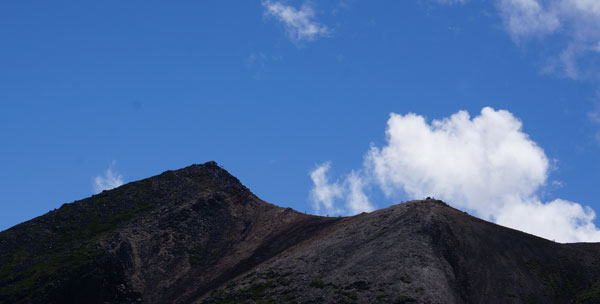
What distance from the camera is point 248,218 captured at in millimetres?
103250

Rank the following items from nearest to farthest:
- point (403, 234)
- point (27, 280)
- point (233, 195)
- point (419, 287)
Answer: point (419, 287), point (403, 234), point (27, 280), point (233, 195)

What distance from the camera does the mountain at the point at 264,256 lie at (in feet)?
227

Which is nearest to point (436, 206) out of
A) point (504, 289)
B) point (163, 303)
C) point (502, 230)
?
point (502, 230)

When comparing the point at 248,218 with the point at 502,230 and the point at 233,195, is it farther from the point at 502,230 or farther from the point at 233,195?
the point at 502,230

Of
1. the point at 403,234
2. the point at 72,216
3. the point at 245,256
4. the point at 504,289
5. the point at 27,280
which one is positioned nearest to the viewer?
the point at 504,289

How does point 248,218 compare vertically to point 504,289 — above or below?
above

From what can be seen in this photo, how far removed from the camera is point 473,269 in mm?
72375

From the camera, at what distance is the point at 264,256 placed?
86625 millimetres

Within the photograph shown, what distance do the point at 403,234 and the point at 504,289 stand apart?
12.9 m

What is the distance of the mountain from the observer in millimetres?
69062

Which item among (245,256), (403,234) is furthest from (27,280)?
(403,234)

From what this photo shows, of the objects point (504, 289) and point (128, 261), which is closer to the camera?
point (504, 289)

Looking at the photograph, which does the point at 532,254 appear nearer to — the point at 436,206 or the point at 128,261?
the point at 436,206

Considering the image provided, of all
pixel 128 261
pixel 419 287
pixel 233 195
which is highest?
pixel 233 195
